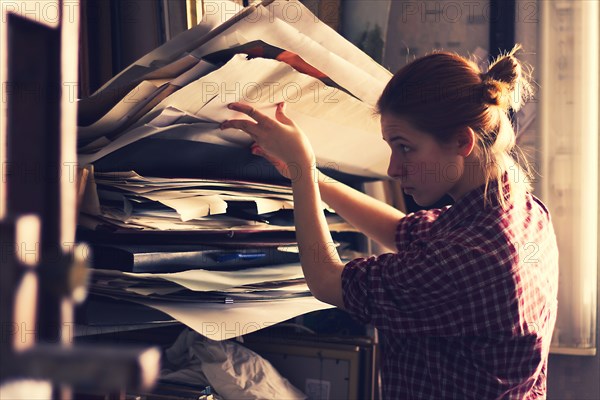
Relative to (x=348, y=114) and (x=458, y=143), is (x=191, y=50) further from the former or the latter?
(x=458, y=143)

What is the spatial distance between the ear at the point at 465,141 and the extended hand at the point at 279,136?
0.25 metres

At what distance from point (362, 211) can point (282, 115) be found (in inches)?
13.2

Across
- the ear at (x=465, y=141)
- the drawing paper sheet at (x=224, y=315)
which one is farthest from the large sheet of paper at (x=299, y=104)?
the drawing paper sheet at (x=224, y=315)

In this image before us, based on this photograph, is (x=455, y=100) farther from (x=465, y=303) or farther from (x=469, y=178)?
(x=465, y=303)

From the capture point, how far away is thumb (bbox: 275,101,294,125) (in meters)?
1.03

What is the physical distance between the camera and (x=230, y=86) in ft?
2.92

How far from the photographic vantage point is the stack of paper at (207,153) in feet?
2.84

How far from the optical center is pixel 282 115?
1.05m

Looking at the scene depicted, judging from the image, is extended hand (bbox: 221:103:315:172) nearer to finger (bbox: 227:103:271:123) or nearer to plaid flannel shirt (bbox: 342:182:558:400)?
finger (bbox: 227:103:271:123)

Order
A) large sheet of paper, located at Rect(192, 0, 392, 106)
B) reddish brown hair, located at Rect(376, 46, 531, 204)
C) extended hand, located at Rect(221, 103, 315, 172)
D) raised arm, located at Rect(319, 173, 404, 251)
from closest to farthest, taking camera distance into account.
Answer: large sheet of paper, located at Rect(192, 0, 392, 106), extended hand, located at Rect(221, 103, 315, 172), reddish brown hair, located at Rect(376, 46, 531, 204), raised arm, located at Rect(319, 173, 404, 251)

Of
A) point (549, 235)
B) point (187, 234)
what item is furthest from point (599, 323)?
point (187, 234)

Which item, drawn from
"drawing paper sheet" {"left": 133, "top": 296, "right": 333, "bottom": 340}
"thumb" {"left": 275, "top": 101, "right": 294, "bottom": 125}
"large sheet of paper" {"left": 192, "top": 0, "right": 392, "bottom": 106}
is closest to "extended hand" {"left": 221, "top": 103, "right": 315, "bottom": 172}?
"thumb" {"left": 275, "top": 101, "right": 294, "bottom": 125}

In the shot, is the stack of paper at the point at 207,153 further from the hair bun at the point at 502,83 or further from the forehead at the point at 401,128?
the hair bun at the point at 502,83

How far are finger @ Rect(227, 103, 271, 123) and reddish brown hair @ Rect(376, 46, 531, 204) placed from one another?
0.21m
